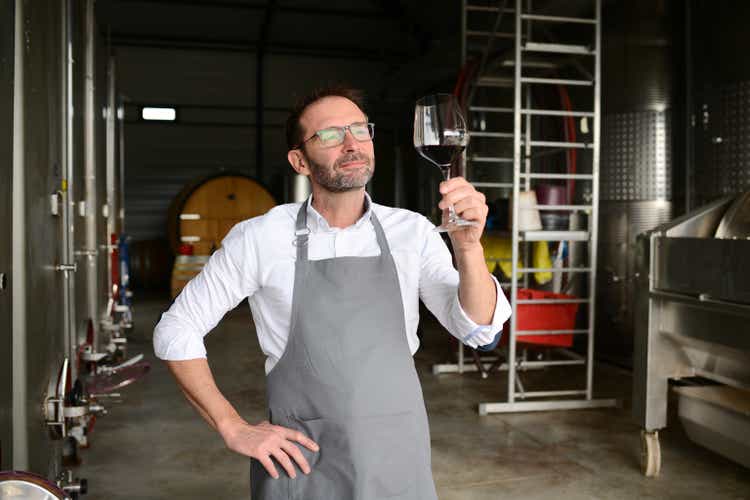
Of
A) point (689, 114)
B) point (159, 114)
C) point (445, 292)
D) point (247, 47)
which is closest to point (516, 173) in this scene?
point (689, 114)

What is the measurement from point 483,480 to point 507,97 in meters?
4.81

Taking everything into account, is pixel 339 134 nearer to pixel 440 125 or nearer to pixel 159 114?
pixel 440 125

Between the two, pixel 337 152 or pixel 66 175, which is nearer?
pixel 337 152

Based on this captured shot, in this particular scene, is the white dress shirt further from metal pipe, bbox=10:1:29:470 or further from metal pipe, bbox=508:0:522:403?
metal pipe, bbox=508:0:522:403

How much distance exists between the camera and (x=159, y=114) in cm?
1148

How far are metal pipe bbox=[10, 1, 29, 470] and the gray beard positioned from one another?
0.84 m

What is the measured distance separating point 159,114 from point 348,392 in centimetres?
1084

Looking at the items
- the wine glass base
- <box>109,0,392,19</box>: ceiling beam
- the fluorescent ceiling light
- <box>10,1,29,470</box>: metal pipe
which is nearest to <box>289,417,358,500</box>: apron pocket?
the wine glass base

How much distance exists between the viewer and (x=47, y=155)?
2.42 metres

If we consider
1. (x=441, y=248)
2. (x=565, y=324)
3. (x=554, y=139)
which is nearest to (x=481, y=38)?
(x=554, y=139)

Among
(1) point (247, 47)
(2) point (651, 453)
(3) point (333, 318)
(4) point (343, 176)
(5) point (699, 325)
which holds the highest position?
(1) point (247, 47)

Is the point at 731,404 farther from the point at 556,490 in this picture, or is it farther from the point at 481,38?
the point at 481,38

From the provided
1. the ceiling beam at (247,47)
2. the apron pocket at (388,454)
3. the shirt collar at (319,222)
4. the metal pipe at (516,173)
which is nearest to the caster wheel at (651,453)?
the metal pipe at (516,173)

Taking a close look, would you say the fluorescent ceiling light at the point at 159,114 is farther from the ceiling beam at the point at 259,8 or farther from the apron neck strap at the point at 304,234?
the apron neck strap at the point at 304,234
